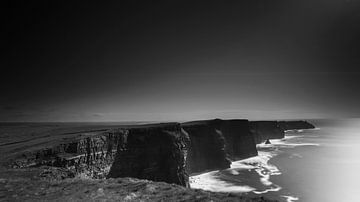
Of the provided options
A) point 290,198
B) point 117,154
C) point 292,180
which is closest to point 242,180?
point 292,180

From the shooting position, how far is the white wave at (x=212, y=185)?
161 ft

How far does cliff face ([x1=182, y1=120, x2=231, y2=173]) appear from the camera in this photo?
69125mm

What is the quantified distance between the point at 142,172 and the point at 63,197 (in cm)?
3107

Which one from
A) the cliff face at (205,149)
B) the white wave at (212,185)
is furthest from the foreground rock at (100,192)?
the cliff face at (205,149)

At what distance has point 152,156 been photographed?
47.6m

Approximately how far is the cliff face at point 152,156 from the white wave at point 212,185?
13.6 feet

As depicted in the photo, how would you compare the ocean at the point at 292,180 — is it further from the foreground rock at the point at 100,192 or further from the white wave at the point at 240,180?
the foreground rock at the point at 100,192

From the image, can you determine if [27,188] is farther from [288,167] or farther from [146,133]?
[288,167]

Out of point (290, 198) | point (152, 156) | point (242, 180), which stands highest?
point (152, 156)

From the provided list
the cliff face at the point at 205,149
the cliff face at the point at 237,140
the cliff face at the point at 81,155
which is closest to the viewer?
the cliff face at the point at 81,155

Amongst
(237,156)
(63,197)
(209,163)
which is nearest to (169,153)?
(209,163)

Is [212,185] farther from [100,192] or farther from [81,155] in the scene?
[100,192]

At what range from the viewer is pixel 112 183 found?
1714 centimetres

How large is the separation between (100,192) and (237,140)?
8228 centimetres
